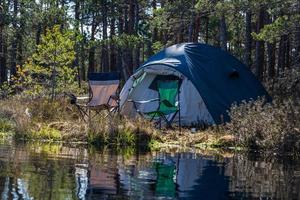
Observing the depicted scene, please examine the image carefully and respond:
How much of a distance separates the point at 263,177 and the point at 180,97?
737 cm

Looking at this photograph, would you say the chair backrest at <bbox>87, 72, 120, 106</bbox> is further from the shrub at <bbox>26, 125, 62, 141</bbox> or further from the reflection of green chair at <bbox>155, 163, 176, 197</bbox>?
the reflection of green chair at <bbox>155, 163, 176, 197</bbox>

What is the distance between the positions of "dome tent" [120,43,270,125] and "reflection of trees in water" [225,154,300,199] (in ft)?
15.4

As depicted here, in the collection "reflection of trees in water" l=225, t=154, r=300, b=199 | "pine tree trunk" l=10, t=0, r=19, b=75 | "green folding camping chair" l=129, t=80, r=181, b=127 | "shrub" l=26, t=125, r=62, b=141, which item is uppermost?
"pine tree trunk" l=10, t=0, r=19, b=75

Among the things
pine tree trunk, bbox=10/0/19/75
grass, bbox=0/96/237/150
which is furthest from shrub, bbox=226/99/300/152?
pine tree trunk, bbox=10/0/19/75

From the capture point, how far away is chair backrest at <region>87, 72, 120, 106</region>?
44.7ft

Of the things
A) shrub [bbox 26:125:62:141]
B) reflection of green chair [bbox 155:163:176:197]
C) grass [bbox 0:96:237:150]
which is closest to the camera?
reflection of green chair [bbox 155:163:176:197]

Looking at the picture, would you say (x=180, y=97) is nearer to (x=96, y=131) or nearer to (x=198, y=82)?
(x=198, y=82)

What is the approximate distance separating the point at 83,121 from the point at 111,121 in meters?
0.89

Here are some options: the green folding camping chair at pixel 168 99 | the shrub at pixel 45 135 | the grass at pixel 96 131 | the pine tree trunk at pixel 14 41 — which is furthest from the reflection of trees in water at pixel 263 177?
the pine tree trunk at pixel 14 41

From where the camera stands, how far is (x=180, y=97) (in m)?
14.5

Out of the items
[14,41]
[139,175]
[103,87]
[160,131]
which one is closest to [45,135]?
[160,131]

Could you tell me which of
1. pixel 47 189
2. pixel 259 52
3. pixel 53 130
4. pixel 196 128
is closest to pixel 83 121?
pixel 53 130

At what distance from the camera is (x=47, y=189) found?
→ 5801 mm

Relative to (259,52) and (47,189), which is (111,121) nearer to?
(47,189)
